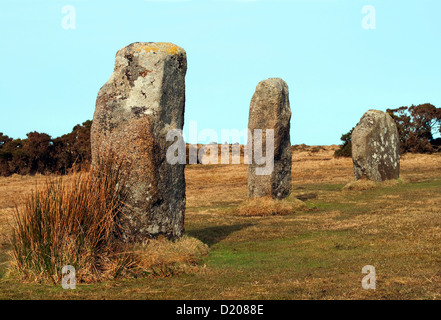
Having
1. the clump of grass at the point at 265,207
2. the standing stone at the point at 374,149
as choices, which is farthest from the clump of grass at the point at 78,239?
the standing stone at the point at 374,149

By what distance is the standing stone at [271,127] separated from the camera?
18.7 metres

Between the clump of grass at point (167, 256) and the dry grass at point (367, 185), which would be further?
the dry grass at point (367, 185)

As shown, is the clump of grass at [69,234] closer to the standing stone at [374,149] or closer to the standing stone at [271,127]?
the standing stone at [271,127]

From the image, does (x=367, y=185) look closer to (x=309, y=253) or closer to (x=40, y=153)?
(x=309, y=253)

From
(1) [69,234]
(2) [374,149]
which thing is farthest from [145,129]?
(2) [374,149]

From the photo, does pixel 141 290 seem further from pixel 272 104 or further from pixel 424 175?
pixel 424 175

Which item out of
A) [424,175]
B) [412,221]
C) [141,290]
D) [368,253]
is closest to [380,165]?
[424,175]

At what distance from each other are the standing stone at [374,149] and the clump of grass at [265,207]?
6.92 m

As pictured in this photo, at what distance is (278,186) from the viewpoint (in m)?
19.0

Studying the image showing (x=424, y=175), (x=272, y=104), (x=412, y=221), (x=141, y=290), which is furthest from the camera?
(x=424, y=175)

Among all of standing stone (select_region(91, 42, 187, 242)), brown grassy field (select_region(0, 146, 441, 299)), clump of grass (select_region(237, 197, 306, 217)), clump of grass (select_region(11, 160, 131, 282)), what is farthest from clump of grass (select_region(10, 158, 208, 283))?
clump of grass (select_region(237, 197, 306, 217))

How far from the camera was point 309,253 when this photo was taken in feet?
35.9

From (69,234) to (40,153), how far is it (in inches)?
1217
